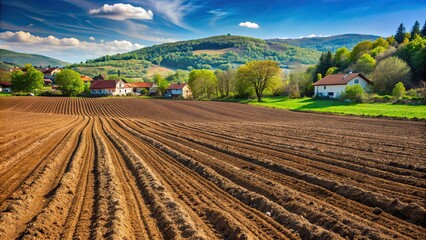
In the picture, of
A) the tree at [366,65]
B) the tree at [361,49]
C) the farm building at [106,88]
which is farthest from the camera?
the farm building at [106,88]

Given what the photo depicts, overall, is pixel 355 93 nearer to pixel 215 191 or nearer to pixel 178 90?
pixel 215 191

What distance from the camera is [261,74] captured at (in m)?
70.2

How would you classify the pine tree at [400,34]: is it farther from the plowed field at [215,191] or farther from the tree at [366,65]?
the plowed field at [215,191]

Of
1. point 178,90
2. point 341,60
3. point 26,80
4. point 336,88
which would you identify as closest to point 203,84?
point 178,90

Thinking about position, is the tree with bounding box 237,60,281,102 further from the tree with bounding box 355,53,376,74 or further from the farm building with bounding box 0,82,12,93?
the farm building with bounding box 0,82,12,93

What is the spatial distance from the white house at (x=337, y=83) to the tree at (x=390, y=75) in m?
2.75

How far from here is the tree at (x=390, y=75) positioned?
5872 centimetres

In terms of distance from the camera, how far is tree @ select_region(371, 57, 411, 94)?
5872 centimetres

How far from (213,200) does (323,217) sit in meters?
Result: 3.37

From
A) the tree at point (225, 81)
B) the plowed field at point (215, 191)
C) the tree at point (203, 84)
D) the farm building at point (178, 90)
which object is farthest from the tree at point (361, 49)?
the plowed field at point (215, 191)

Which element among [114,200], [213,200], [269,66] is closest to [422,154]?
[213,200]

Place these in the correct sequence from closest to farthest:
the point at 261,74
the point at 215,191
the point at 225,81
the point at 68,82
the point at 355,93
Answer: the point at 215,191, the point at 355,93, the point at 261,74, the point at 225,81, the point at 68,82

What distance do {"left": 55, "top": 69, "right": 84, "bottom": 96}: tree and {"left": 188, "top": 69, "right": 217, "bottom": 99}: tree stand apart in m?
37.0

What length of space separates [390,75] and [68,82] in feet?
284
